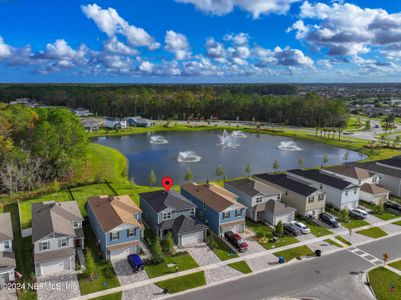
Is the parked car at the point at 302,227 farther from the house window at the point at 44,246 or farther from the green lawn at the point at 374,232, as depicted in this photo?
the house window at the point at 44,246

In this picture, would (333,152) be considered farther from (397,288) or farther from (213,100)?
(213,100)

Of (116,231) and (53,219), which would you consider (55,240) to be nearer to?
(53,219)

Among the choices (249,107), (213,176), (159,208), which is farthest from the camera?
(249,107)

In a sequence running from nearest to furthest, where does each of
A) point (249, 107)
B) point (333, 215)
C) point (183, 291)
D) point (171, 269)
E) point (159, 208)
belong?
point (183, 291), point (171, 269), point (159, 208), point (333, 215), point (249, 107)

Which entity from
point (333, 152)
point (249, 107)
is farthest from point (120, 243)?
point (249, 107)

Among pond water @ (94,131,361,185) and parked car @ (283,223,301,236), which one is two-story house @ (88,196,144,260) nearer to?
parked car @ (283,223,301,236)

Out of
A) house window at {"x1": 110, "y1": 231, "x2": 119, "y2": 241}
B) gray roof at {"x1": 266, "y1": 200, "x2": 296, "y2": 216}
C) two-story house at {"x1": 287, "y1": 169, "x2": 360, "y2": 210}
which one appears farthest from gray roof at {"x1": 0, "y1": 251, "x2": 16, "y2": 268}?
two-story house at {"x1": 287, "y1": 169, "x2": 360, "y2": 210}
